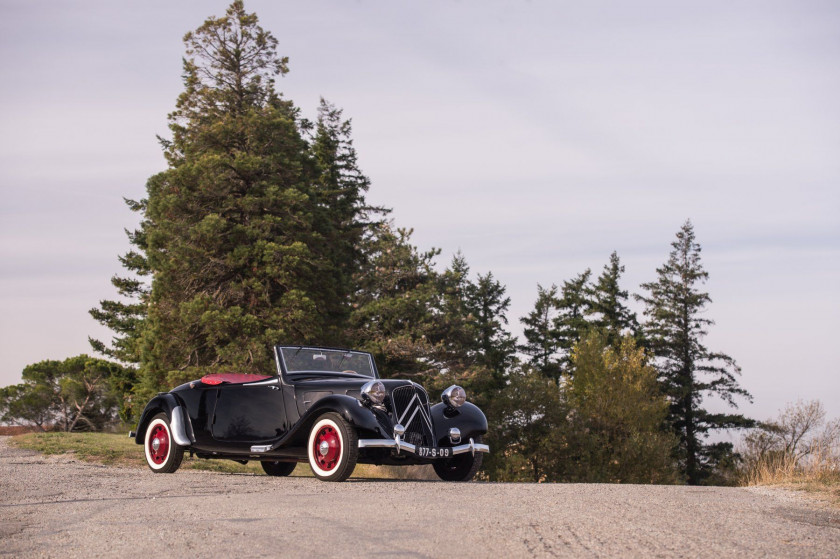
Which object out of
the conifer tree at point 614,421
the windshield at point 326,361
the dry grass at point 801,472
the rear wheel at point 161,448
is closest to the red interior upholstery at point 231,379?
the windshield at point 326,361

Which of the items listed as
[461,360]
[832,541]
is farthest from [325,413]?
[461,360]

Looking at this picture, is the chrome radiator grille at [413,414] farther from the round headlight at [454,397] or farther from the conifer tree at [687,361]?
the conifer tree at [687,361]

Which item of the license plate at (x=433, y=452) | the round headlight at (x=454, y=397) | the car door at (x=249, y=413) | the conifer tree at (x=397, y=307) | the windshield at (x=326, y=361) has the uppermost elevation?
the conifer tree at (x=397, y=307)

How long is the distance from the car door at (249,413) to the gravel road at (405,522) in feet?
6.44

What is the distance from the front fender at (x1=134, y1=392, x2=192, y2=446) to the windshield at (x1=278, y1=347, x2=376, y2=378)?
1.64 metres

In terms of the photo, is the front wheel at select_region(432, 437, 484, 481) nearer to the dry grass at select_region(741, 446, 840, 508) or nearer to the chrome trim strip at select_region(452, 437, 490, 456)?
the chrome trim strip at select_region(452, 437, 490, 456)

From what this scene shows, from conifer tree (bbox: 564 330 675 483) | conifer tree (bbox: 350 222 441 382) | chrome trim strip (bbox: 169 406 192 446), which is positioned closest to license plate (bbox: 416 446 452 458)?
chrome trim strip (bbox: 169 406 192 446)

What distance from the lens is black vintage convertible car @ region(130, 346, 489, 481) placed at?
9.89m

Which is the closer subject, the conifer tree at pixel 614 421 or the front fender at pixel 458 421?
the front fender at pixel 458 421

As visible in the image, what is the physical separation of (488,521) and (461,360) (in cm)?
3408

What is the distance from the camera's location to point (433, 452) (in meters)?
10.4

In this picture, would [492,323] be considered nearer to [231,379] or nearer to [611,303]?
[611,303]

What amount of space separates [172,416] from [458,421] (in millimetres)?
4094

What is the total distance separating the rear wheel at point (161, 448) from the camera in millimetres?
11570
